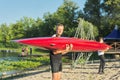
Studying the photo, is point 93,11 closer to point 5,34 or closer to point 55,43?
point 5,34

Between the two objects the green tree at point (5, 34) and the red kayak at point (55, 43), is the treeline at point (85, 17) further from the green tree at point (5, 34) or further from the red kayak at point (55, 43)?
the red kayak at point (55, 43)

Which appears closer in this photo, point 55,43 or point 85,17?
point 55,43

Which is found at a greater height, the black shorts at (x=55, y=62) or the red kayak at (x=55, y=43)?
the red kayak at (x=55, y=43)

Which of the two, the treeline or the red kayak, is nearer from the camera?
the red kayak

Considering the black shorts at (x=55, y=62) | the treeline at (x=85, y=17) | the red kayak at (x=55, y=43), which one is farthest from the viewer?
the treeline at (x=85, y=17)

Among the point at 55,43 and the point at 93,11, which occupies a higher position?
the point at 93,11

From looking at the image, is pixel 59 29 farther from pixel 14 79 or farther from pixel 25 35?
pixel 25 35

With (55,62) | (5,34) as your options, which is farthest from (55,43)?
(5,34)

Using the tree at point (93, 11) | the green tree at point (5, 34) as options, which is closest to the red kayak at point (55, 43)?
the tree at point (93, 11)

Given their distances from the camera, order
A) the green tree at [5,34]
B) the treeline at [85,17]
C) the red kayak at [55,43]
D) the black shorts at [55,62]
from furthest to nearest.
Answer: the green tree at [5,34] → the treeline at [85,17] → the red kayak at [55,43] → the black shorts at [55,62]

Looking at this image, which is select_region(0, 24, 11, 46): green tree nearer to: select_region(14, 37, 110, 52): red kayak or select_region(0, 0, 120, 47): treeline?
select_region(0, 0, 120, 47): treeline

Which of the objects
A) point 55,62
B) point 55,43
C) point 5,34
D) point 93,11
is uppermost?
point 93,11

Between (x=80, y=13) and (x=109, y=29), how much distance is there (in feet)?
25.4

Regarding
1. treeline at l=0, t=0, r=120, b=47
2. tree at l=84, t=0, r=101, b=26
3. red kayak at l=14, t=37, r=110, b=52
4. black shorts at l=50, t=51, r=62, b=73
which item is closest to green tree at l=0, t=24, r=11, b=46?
treeline at l=0, t=0, r=120, b=47
